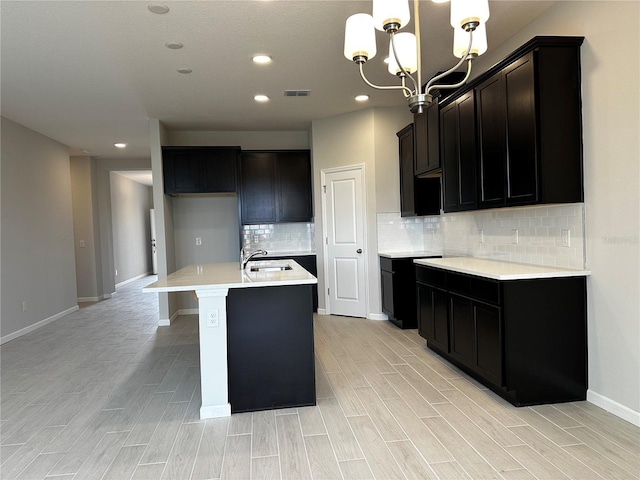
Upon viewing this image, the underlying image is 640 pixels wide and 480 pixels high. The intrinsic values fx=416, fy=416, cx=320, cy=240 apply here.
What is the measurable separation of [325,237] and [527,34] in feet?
11.6

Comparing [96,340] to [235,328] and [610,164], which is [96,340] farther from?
[610,164]

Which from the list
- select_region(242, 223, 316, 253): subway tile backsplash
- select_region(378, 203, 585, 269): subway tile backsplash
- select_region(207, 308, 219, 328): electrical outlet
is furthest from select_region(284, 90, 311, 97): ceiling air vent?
select_region(207, 308, 219, 328): electrical outlet

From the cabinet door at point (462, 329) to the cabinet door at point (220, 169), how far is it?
3841mm

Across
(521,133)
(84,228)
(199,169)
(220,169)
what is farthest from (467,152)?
(84,228)

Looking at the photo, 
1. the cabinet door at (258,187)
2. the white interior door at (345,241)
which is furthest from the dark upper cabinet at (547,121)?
the cabinet door at (258,187)

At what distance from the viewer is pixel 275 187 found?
21.1 ft

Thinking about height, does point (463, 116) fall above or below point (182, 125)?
below

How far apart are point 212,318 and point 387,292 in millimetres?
2912

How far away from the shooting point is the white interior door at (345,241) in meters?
5.71

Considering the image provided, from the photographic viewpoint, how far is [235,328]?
2904 mm

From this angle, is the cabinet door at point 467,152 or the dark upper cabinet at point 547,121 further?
the cabinet door at point 467,152

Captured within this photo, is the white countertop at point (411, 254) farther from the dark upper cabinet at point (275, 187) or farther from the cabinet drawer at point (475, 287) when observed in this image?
the dark upper cabinet at point (275, 187)

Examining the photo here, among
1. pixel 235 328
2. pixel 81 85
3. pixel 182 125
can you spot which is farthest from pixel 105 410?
pixel 182 125

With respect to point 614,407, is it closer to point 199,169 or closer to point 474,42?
point 474,42
